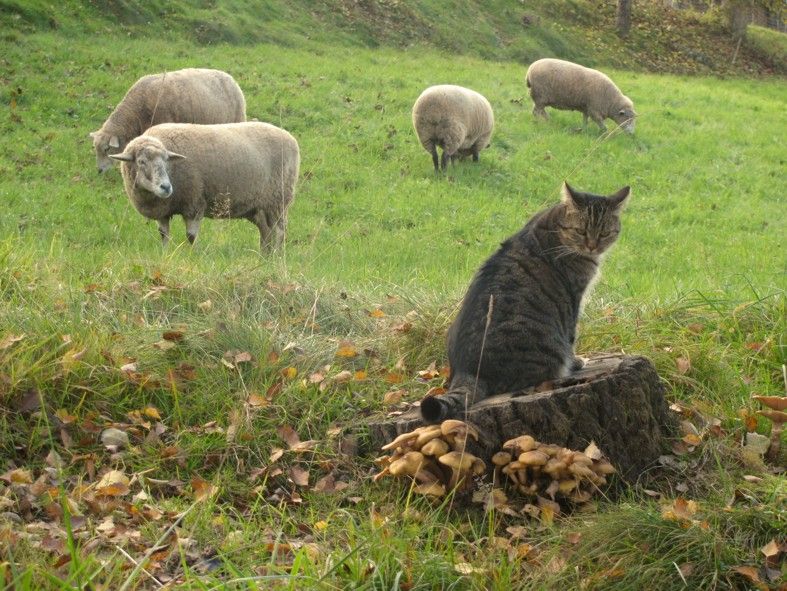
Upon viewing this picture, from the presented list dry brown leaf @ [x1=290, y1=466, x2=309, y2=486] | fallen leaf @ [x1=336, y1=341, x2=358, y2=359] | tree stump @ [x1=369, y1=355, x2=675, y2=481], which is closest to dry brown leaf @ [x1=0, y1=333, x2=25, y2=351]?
dry brown leaf @ [x1=290, y1=466, x2=309, y2=486]

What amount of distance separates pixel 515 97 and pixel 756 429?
1990cm

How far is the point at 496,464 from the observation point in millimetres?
4910

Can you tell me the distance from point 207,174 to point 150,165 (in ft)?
2.67

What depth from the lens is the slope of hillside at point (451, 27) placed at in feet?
81.3

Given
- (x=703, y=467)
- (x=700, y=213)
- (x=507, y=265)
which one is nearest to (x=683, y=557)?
(x=703, y=467)

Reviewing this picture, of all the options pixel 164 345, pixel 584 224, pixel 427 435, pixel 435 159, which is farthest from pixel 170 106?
pixel 427 435

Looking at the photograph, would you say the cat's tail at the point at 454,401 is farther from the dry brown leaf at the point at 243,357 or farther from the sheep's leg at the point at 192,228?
the sheep's leg at the point at 192,228

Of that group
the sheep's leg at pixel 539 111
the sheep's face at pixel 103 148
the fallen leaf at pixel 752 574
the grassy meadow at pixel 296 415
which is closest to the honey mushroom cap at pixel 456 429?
the grassy meadow at pixel 296 415

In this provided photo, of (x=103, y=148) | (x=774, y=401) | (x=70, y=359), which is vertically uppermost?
(x=774, y=401)

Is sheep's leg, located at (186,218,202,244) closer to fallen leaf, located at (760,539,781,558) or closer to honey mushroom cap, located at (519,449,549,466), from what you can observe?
honey mushroom cap, located at (519,449,549,466)

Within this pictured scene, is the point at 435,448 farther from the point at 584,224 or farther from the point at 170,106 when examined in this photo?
the point at 170,106

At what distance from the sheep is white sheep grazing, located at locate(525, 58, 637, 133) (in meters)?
8.93

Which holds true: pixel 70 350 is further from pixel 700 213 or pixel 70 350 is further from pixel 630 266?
pixel 700 213

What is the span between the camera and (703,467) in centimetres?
532
